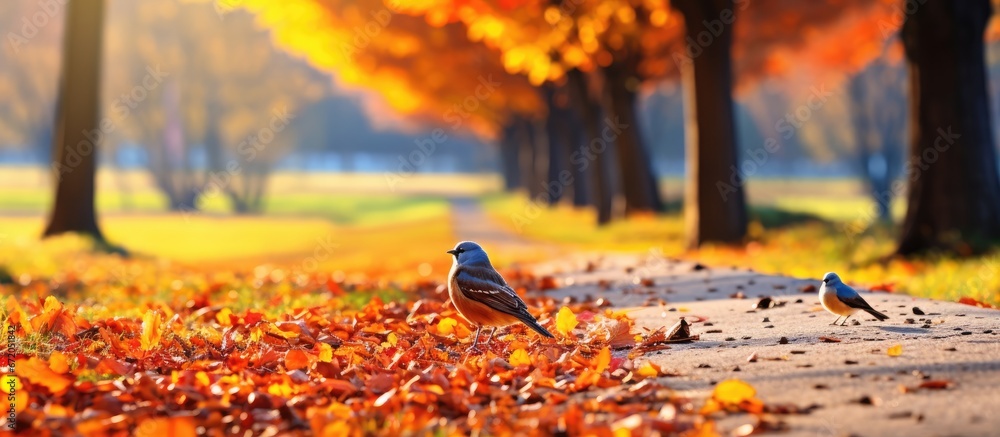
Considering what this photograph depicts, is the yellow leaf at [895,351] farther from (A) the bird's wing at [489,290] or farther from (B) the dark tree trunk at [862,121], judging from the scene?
(B) the dark tree trunk at [862,121]

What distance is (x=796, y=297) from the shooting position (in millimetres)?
8508

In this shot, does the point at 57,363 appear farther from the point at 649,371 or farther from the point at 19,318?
the point at 649,371

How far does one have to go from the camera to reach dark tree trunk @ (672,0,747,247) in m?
16.4

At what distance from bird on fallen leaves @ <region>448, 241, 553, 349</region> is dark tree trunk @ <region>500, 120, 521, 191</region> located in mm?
44617

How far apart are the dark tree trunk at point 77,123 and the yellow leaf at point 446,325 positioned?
45.5 feet

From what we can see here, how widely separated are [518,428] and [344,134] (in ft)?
326

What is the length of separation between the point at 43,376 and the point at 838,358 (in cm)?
412

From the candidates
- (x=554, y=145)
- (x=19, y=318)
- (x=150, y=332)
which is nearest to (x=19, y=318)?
(x=19, y=318)

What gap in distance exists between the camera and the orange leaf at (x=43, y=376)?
4742 millimetres

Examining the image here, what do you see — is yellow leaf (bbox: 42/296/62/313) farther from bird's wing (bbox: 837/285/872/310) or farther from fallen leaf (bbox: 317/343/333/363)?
bird's wing (bbox: 837/285/872/310)

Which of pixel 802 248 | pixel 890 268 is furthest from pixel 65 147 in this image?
pixel 890 268

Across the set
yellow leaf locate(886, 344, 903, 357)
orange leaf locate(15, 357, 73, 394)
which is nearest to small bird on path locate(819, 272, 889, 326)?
yellow leaf locate(886, 344, 903, 357)

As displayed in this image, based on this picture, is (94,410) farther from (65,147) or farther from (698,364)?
(65,147)

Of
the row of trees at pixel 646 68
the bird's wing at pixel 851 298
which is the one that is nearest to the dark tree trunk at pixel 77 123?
the row of trees at pixel 646 68
